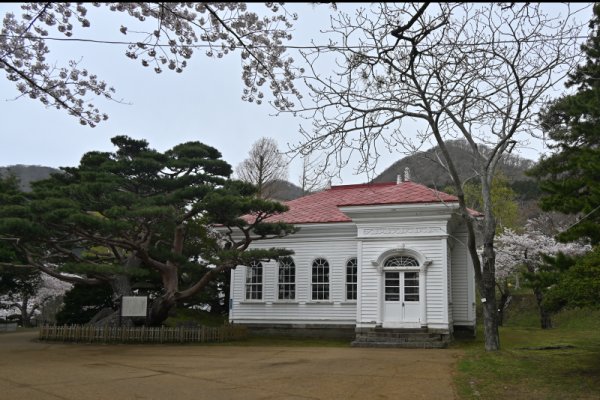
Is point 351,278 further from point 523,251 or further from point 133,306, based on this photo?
point 523,251

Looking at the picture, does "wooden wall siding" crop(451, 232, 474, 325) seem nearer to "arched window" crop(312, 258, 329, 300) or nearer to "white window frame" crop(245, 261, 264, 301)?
"arched window" crop(312, 258, 329, 300)

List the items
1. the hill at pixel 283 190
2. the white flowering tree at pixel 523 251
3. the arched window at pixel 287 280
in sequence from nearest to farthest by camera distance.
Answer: the arched window at pixel 287 280 < the white flowering tree at pixel 523 251 < the hill at pixel 283 190

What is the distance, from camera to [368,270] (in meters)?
19.5

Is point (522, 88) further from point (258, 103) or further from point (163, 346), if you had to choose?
point (163, 346)

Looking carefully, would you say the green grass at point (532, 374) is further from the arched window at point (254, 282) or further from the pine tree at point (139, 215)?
the arched window at point (254, 282)

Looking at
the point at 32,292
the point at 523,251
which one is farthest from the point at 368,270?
the point at 32,292

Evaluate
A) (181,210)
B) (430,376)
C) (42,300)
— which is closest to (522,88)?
(430,376)

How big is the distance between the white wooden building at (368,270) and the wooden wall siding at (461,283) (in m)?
0.04

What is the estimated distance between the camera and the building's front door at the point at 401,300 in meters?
18.9

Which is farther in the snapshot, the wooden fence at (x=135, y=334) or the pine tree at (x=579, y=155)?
the wooden fence at (x=135, y=334)

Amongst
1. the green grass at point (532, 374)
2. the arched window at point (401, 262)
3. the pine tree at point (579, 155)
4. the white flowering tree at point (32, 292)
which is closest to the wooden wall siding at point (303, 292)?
the arched window at point (401, 262)

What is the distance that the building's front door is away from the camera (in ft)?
61.9

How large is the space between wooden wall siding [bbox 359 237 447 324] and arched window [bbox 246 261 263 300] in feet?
18.6

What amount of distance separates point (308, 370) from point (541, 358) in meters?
5.89
